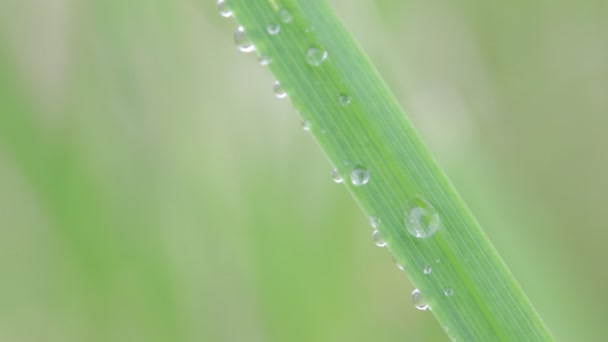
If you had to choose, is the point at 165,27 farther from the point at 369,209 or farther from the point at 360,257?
the point at 369,209

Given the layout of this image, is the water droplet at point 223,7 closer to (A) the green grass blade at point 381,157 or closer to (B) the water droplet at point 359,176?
(A) the green grass blade at point 381,157

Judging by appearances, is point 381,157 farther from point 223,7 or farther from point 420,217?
point 223,7

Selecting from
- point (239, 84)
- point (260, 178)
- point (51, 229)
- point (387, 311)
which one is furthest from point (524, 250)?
point (51, 229)

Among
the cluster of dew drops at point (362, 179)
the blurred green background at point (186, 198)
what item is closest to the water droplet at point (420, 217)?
the cluster of dew drops at point (362, 179)

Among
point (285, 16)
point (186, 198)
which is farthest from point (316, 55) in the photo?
point (186, 198)

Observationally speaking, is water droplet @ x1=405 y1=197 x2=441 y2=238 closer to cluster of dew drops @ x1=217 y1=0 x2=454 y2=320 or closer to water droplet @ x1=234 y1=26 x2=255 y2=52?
cluster of dew drops @ x1=217 y1=0 x2=454 y2=320

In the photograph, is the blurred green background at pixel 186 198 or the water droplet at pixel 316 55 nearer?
the water droplet at pixel 316 55

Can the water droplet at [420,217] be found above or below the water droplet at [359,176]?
below

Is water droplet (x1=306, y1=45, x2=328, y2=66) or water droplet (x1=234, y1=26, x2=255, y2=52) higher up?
water droplet (x1=234, y1=26, x2=255, y2=52)

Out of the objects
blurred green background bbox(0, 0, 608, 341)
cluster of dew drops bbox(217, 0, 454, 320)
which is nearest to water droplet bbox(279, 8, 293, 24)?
cluster of dew drops bbox(217, 0, 454, 320)
